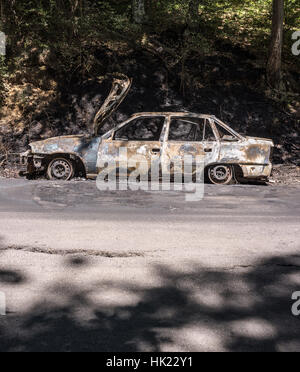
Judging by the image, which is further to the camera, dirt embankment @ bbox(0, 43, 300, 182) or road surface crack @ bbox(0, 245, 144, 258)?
dirt embankment @ bbox(0, 43, 300, 182)

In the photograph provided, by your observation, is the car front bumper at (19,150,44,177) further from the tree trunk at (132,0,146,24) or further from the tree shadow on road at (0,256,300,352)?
the tree trunk at (132,0,146,24)

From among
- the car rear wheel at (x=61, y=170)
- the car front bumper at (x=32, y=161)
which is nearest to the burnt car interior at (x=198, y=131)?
the car rear wheel at (x=61, y=170)

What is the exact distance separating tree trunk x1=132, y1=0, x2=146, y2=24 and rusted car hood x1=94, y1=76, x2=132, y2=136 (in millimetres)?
3900

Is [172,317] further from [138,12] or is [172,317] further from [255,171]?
[138,12]

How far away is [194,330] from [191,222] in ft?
9.89

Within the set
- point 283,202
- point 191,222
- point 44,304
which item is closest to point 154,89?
point 283,202

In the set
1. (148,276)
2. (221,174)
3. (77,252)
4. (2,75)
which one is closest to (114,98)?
(2,75)

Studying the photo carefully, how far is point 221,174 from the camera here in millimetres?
9492

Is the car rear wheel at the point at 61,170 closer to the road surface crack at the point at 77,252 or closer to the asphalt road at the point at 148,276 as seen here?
the asphalt road at the point at 148,276

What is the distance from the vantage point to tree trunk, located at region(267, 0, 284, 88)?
13.5 meters

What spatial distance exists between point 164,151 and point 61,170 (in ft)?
7.55

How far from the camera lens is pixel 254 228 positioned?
582 cm

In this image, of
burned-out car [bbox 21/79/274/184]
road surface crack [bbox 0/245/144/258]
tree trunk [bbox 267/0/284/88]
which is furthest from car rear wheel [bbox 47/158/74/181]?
tree trunk [bbox 267/0/284/88]

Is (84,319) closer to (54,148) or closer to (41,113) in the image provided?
(54,148)
